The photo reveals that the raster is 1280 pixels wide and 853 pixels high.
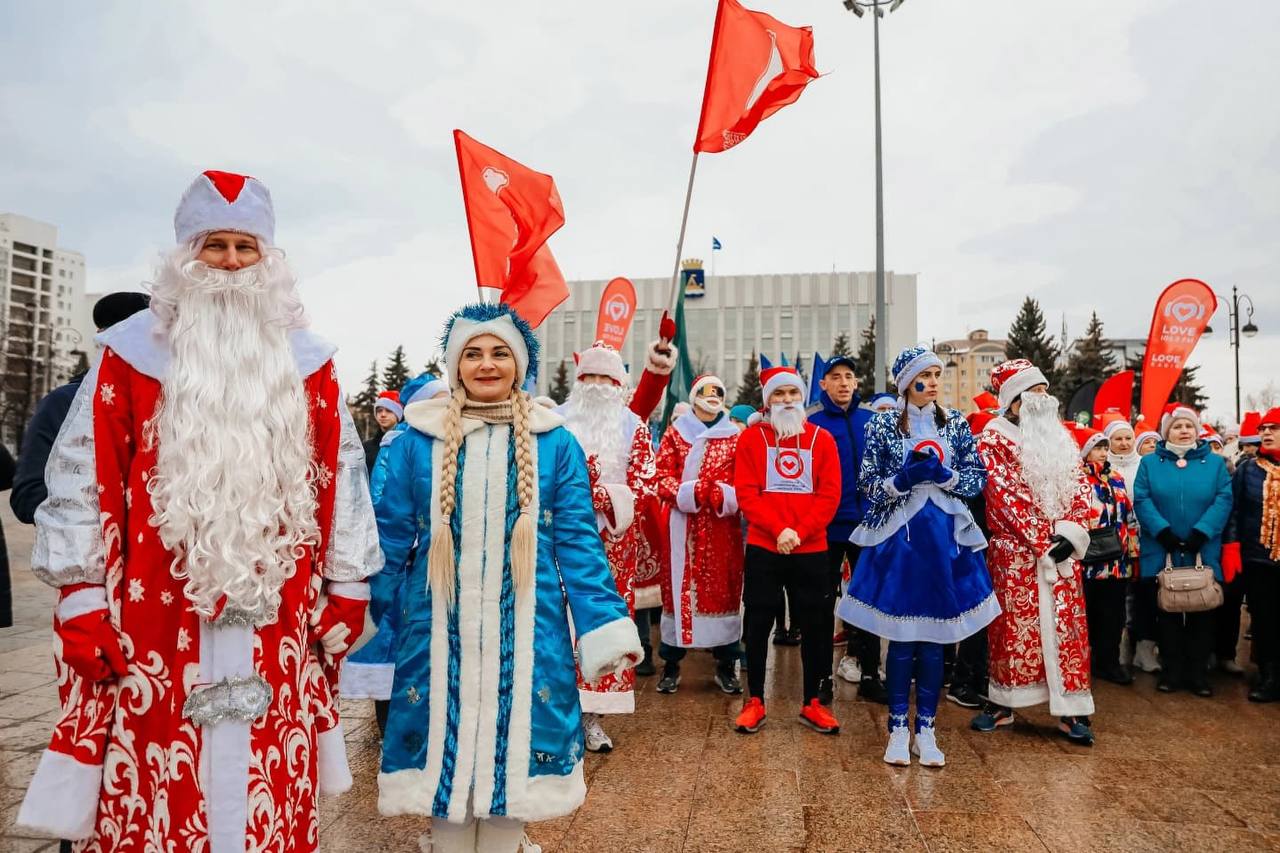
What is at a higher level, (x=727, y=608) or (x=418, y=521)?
(x=418, y=521)

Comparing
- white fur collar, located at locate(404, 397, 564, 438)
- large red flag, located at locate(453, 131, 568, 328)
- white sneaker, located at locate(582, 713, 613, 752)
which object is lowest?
white sneaker, located at locate(582, 713, 613, 752)

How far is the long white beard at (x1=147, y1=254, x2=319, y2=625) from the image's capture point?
2117 millimetres

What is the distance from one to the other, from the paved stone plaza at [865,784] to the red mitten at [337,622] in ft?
4.86

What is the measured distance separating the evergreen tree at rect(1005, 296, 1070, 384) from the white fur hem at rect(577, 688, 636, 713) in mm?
36226

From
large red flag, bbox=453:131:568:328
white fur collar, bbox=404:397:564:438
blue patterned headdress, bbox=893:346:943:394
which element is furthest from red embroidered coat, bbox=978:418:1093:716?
white fur collar, bbox=404:397:564:438

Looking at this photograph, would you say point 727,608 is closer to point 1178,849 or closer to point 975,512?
point 975,512

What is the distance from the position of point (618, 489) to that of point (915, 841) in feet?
7.59

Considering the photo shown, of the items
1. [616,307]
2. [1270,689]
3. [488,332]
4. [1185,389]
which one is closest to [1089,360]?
[1185,389]

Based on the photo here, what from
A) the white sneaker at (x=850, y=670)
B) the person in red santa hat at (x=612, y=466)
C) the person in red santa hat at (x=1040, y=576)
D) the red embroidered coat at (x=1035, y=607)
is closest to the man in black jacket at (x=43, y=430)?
the person in red santa hat at (x=612, y=466)

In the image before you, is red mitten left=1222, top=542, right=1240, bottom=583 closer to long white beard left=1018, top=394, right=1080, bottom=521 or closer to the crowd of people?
long white beard left=1018, top=394, right=1080, bottom=521

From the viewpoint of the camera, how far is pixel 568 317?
292 feet

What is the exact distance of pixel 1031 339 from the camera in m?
38.2

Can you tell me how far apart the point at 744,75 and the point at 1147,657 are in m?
5.68

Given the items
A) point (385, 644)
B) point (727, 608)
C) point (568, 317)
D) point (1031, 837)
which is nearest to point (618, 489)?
point (727, 608)
